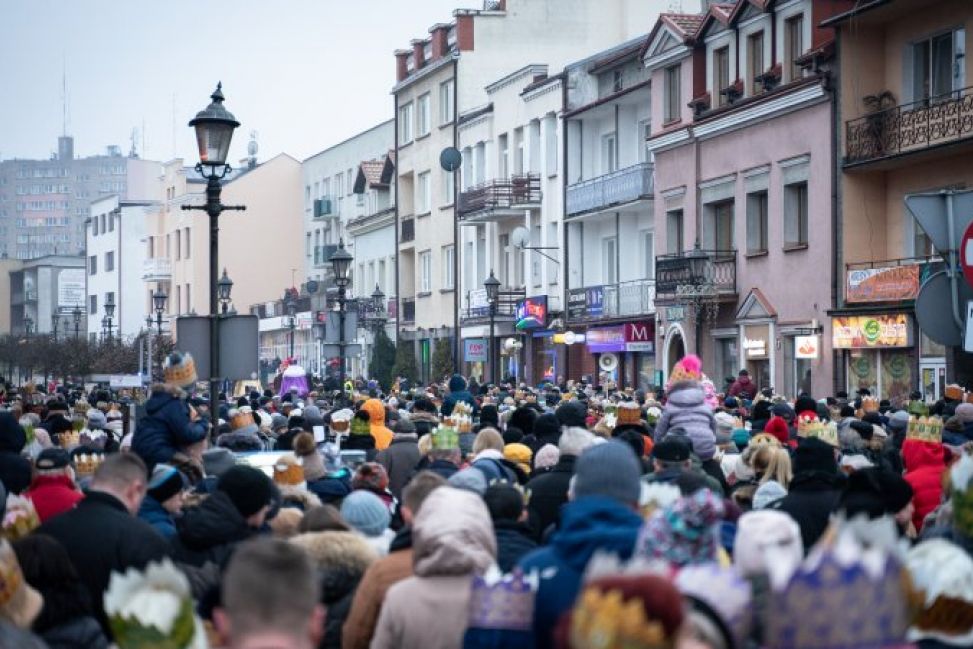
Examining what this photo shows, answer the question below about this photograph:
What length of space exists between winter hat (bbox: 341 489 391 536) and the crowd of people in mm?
11

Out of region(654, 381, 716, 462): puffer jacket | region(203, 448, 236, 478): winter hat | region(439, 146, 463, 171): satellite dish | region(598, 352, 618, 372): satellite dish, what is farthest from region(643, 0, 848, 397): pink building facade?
region(203, 448, 236, 478): winter hat

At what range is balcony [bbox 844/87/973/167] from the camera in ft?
106

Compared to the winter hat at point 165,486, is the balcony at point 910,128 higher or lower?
higher

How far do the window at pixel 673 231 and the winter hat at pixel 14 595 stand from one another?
38.2 m

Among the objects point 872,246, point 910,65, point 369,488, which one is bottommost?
point 369,488

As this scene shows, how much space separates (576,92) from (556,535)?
4700 cm

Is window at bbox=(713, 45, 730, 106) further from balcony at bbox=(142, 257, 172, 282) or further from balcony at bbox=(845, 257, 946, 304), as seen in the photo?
balcony at bbox=(142, 257, 172, 282)

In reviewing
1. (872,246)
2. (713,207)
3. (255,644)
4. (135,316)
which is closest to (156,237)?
(135,316)

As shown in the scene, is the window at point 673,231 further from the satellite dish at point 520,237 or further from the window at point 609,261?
the satellite dish at point 520,237

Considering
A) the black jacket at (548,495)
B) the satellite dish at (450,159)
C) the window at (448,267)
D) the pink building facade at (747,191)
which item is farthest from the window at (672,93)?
the black jacket at (548,495)

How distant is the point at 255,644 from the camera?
4.80 metres

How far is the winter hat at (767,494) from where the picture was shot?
11.8m

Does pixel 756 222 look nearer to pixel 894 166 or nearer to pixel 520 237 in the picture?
pixel 894 166

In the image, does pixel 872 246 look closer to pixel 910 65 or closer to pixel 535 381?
pixel 910 65
